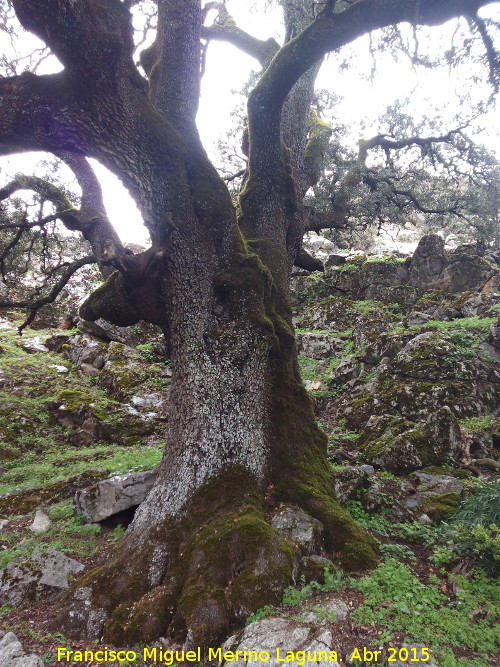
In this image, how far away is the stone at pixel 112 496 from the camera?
192 inches

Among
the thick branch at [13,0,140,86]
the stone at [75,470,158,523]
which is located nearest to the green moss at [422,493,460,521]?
the stone at [75,470,158,523]

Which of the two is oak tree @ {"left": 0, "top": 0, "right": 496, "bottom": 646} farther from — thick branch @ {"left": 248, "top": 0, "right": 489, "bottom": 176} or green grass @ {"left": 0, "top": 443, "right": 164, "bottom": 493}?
green grass @ {"left": 0, "top": 443, "right": 164, "bottom": 493}

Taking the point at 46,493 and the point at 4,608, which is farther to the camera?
the point at 46,493

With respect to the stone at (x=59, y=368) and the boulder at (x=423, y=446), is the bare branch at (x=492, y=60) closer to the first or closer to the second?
the boulder at (x=423, y=446)

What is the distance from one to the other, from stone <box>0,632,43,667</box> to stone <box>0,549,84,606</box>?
0.77 metres

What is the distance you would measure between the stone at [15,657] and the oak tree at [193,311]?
377 mm

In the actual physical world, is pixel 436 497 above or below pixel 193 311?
below

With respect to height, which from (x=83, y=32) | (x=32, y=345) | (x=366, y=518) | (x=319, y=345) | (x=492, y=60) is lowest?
(x=366, y=518)

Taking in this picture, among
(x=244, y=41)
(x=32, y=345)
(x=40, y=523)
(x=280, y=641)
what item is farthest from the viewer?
(x=32, y=345)

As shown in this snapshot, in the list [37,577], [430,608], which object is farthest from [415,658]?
[37,577]

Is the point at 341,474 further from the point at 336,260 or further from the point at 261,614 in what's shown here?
the point at 336,260

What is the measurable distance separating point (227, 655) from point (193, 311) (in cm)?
325

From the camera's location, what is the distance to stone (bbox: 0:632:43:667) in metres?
2.71

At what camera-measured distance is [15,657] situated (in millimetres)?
2760
